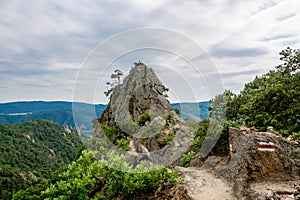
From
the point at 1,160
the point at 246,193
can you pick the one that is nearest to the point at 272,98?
the point at 246,193

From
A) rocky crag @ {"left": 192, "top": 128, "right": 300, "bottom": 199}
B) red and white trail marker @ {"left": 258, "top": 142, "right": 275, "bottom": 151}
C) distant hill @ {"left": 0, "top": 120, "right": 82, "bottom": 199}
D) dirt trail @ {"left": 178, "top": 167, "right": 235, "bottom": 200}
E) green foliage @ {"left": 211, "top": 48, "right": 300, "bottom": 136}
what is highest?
green foliage @ {"left": 211, "top": 48, "right": 300, "bottom": 136}

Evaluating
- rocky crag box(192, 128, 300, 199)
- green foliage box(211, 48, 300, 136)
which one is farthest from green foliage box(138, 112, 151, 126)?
rocky crag box(192, 128, 300, 199)

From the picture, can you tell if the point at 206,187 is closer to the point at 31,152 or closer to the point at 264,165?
the point at 264,165

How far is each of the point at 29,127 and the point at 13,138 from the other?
13.0 meters

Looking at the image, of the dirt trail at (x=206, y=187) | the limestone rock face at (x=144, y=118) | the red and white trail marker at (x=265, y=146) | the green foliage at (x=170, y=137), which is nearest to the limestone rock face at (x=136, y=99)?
the limestone rock face at (x=144, y=118)

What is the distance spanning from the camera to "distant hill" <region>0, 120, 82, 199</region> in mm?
66438

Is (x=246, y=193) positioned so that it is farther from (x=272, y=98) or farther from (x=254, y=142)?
(x=272, y=98)

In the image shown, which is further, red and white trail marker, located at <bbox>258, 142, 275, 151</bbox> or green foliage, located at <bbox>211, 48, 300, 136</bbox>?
green foliage, located at <bbox>211, 48, 300, 136</bbox>

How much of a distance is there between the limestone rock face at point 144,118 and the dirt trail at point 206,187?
6.88 meters

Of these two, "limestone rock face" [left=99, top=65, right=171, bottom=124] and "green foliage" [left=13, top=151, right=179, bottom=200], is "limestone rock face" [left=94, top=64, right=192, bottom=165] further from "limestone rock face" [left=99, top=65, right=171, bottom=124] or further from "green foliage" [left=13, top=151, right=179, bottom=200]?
"green foliage" [left=13, top=151, right=179, bottom=200]

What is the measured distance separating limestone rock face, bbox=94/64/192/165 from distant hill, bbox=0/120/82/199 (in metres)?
39.4

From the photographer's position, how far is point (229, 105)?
19.5 m

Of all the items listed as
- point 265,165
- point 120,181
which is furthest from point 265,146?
point 120,181

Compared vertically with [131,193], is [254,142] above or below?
above
